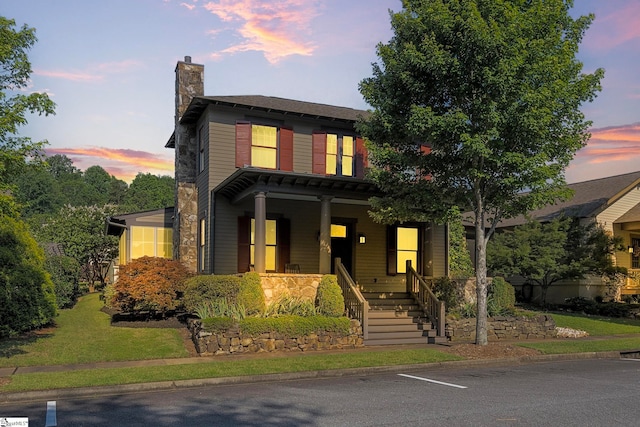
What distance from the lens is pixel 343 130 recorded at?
20.4 metres

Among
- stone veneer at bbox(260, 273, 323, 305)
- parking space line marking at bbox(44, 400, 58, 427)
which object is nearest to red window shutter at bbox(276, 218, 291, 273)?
stone veneer at bbox(260, 273, 323, 305)

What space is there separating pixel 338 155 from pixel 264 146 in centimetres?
281

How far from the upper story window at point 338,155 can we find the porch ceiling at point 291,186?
2.50 meters

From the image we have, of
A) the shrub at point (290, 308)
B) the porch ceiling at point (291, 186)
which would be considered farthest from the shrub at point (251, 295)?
the porch ceiling at point (291, 186)

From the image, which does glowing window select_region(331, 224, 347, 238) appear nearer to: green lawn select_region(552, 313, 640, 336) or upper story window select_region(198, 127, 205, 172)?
upper story window select_region(198, 127, 205, 172)

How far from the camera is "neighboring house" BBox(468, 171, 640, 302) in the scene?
2611cm

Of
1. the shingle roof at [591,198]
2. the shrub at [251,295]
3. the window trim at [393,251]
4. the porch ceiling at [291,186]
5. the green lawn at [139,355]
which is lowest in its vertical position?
the green lawn at [139,355]

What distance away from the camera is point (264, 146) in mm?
19094

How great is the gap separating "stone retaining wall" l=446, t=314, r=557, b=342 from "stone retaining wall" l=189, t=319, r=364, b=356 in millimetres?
3225

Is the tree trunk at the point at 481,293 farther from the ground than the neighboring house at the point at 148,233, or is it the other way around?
the neighboring house at the point at 148,233

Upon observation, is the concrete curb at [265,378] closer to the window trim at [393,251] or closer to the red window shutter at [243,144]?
the window trim at [393,251]

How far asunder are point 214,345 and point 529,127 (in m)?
9.06

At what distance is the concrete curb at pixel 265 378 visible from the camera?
29.8 ft

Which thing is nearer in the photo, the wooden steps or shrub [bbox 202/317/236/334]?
shrub [bbox 202/317/236/334]
